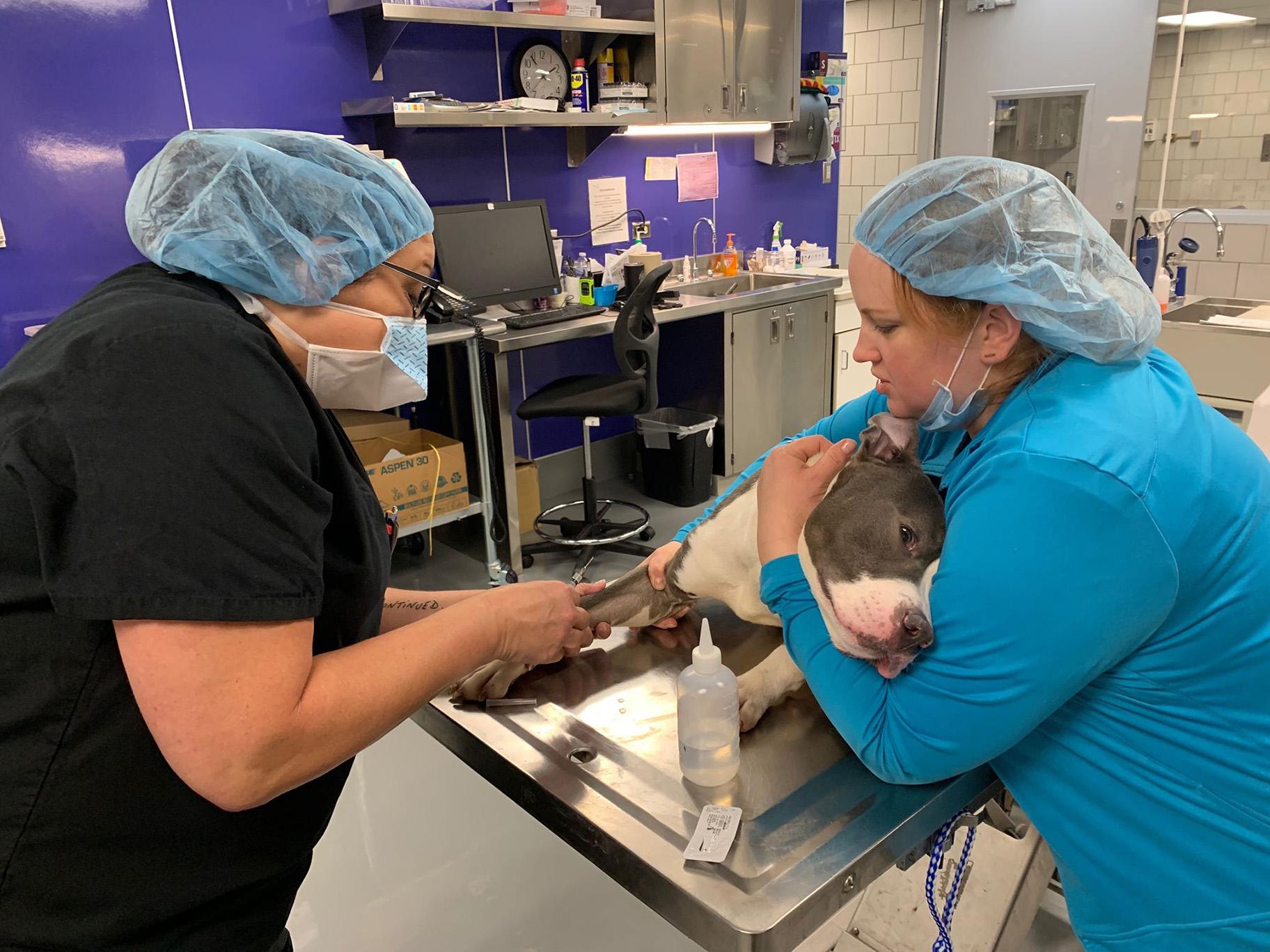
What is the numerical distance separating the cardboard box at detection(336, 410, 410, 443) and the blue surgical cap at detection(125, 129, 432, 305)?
92.9 inches

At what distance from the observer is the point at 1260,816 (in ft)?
3.18

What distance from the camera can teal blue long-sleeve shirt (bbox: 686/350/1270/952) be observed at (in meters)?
0.89

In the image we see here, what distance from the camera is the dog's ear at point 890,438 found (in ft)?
4.00

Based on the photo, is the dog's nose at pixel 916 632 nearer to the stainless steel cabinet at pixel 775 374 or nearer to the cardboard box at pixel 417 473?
the cardboard box at pixel 417 473

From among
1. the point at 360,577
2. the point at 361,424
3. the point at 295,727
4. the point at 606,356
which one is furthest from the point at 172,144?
the point at 606,356

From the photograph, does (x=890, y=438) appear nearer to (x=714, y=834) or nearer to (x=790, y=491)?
(x=790, y=491)

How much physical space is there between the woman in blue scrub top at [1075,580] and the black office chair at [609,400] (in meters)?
2.42

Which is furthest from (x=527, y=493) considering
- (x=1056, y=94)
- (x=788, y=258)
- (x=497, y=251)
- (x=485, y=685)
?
(x=1056, y=94)

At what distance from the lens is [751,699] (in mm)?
1246

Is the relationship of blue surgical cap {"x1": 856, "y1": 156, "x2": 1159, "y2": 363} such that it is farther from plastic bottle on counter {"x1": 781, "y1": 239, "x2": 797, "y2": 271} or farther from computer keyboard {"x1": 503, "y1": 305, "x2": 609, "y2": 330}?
plastic bottle on counter {"x1": 781, "y1": 239, "x2": 797, "y2": 271}

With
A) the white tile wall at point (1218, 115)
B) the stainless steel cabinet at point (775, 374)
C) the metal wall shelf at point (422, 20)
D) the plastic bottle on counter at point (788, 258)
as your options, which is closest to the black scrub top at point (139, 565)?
the metal wall shelf at point (422, 20)

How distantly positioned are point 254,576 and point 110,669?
0.19 metres

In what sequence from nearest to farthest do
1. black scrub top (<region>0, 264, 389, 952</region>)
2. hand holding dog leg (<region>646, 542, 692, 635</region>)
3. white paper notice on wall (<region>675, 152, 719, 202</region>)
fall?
black scrub top (<region>0, 264, 389, 952</region>) → hand holding dog leg (<region>646, 542, 692, 635</region>) → white paper notice on wall (<region>675, 152, 719, 202</region>)

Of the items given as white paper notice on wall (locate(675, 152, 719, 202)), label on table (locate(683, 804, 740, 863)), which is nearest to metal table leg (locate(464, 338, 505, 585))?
white paper notice on wall (locate(675, 152, 719, 202))
